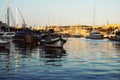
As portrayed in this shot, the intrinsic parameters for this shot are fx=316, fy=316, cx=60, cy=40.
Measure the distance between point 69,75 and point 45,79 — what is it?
232 cm

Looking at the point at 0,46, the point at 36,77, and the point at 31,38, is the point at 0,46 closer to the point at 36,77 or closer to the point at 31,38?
the point at 31,38

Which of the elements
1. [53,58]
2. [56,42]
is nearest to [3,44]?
[56,42]

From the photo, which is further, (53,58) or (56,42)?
(56,42)

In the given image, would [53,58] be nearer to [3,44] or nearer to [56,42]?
[3,44]

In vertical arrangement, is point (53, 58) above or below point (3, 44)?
below

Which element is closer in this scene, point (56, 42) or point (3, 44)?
point (3, 44)

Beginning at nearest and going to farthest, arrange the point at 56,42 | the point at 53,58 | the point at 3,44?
the point at 53,58
the point at 3,44
the point at 56,42

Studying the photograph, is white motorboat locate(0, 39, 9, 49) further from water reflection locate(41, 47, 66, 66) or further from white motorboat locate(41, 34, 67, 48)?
white motorboat locate(41, 34, 67, 48)

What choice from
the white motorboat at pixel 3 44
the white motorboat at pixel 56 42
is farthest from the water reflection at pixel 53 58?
the white motorboat at pixel 56 42

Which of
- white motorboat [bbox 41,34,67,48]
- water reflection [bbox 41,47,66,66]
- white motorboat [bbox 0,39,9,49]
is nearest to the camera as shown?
water reflection [bbox 41,47,66,66]

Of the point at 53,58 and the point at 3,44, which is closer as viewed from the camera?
the point at 53,58

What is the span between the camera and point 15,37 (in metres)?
96.4

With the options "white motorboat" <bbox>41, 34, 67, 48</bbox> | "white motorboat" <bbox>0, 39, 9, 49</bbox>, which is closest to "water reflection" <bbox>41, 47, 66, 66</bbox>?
"white motorboat" <bbox>0, 39, 9, 49</bbox>

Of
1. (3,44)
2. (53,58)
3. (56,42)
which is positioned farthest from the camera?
(56,42)
